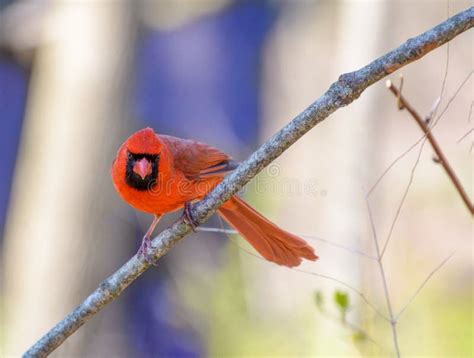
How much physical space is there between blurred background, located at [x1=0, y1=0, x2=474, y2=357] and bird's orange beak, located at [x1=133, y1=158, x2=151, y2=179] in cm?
116

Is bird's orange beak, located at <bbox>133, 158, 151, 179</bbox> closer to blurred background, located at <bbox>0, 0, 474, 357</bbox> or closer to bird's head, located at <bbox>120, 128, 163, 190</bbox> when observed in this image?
bird's head, located at <bbox>120, 128, 163, 190</bbox>

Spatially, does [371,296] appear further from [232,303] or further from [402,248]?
[402,248]

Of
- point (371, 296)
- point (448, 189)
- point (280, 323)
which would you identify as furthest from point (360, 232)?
point (448, 189)

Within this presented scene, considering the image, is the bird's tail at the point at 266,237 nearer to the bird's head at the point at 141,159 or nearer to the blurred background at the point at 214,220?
the bird's head at the point at 141,159

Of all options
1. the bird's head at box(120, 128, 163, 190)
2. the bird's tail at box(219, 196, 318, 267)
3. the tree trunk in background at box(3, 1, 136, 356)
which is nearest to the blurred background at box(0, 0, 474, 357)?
the tree trunk in background at box(3, 1, 136, 356)

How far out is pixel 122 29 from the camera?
4109 millimetres

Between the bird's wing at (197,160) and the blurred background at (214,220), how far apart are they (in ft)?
2.43

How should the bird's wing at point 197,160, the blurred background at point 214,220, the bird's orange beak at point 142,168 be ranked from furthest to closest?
the blurred background at point 214,220 → the bird's wing at point 197,160 → the bird's orange beak at point 142,168

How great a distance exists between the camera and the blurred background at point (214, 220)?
384 centimetres

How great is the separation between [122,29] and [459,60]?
6.93 ft

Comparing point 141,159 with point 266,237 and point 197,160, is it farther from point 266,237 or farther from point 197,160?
point 266,237

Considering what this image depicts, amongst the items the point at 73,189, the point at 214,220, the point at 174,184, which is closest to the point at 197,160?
the point at 174,184

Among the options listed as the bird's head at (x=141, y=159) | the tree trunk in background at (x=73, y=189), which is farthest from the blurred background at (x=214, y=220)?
the bird's head at (x=141, y=159)

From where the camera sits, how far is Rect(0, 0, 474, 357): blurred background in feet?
12.6
